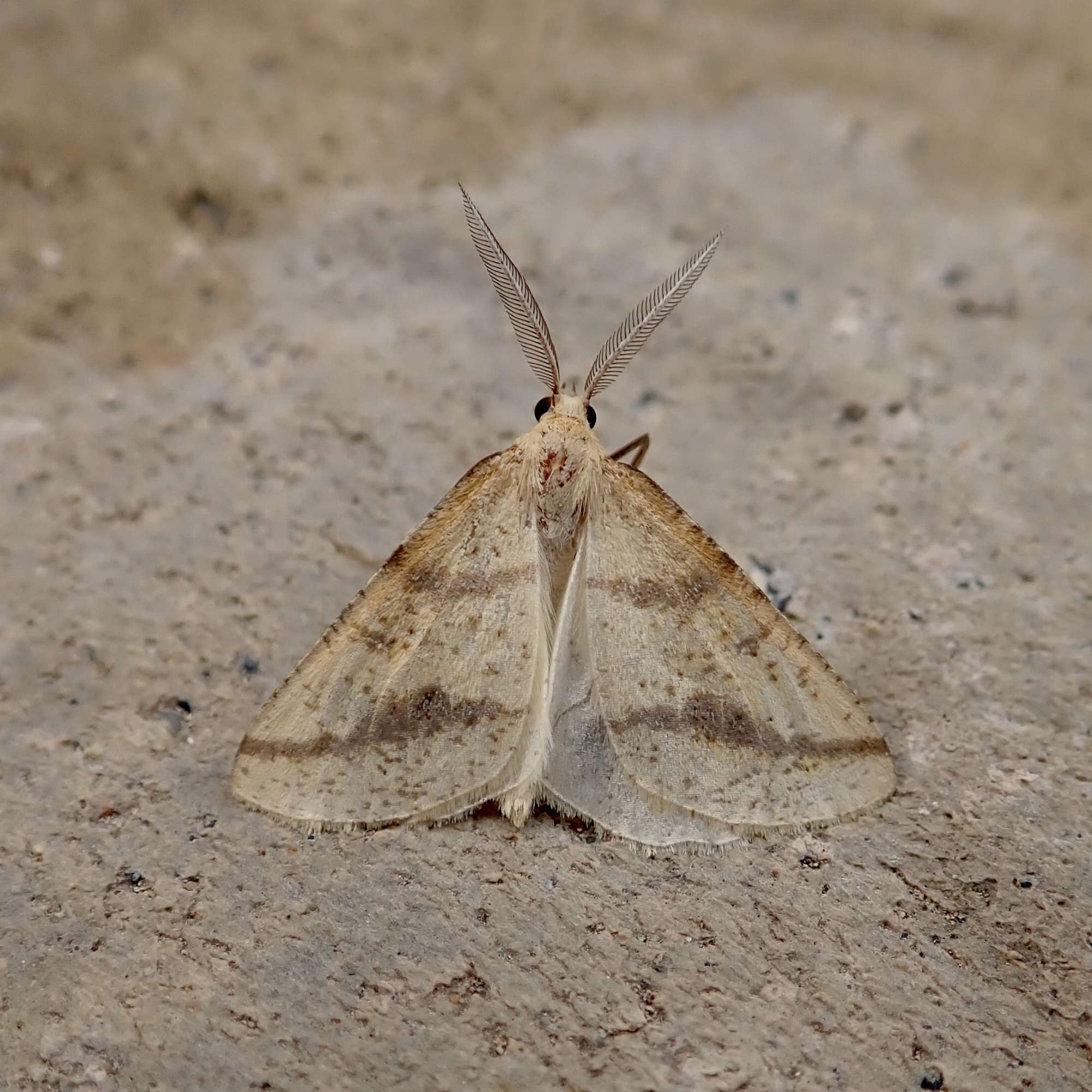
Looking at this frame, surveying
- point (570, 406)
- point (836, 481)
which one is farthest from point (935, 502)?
point (570, 406)

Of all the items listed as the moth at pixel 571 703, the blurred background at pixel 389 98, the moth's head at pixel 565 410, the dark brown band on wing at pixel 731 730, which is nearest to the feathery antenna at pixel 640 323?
the moth's head at pixel 565 410

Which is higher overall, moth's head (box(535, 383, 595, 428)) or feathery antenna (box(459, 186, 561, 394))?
feathery antenna (box(459, 186, 561, 394))

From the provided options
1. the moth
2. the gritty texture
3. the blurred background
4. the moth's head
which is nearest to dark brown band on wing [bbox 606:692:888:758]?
the moth

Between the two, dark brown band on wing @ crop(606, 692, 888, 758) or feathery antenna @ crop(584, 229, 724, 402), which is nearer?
dark brown band on wing @ crop(606, 692, 888, 758)

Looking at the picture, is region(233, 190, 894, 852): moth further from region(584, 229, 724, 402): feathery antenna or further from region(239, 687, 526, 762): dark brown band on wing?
region(584, 229, 724, 402): feathery antenna

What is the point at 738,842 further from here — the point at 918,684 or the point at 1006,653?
the point at 1006,653

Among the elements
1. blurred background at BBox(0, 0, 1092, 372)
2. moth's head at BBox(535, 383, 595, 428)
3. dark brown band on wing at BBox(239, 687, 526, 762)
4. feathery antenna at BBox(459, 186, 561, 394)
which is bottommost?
dark brown band on wing at BBox(239, 687, 526, 762)

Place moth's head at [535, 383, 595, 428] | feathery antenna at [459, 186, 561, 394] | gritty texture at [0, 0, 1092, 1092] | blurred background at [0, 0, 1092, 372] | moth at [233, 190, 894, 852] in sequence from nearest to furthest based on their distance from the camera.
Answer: gritty texture at [0, 0, 1092, 1092]
moth at [233, 190, 894, 852]
moth's head at [535, 383, 595, 428]
feathery antenna at [459, 186, 561, 394]
blurred background at [0, 0, 1092, 372]
